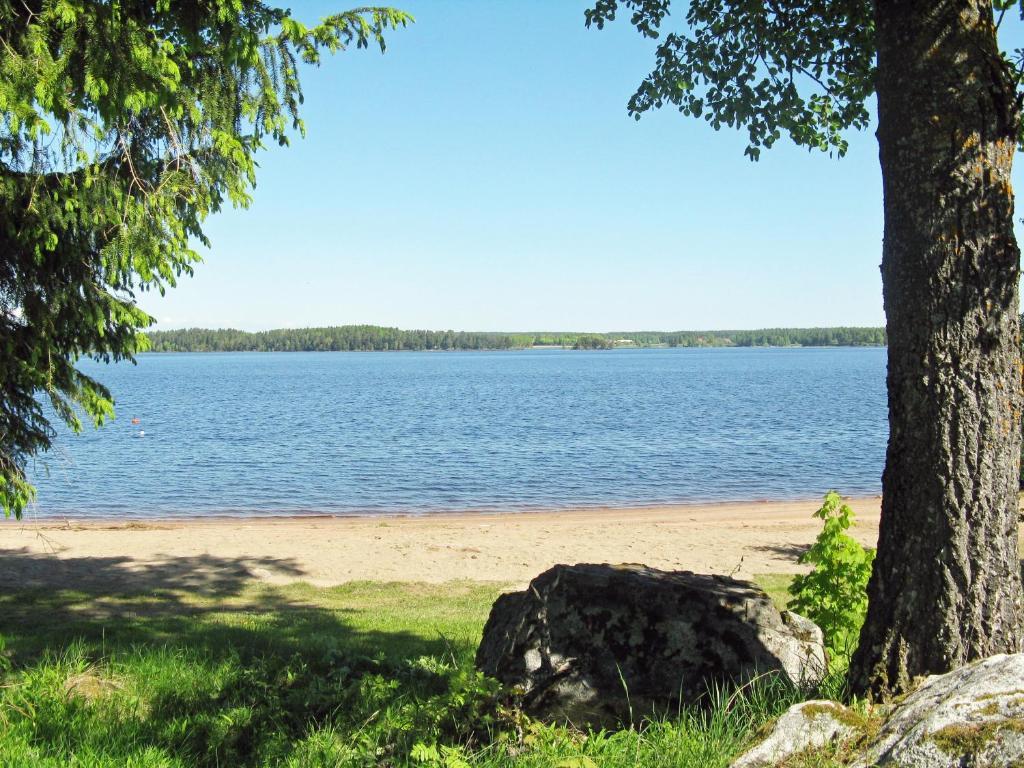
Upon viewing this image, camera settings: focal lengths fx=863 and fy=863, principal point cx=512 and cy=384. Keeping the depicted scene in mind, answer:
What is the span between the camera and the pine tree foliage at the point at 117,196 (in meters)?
5.71

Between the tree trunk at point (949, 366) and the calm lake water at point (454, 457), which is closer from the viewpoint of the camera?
the tree trunk at point (949, 366)

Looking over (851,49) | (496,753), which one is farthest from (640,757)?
(851,49)

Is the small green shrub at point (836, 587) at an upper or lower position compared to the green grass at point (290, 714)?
upper

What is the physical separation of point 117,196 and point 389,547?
355 inches

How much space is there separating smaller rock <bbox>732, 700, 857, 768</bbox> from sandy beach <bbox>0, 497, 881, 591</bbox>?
6568mm

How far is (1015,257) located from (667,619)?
236 centimetres

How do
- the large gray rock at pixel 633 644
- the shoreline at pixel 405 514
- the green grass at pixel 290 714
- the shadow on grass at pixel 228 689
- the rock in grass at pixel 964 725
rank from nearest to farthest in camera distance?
the rock in grass at pixel 964 725
the green grass at pixel 290 714
the shadow on grass at pixel 228 689
the large gray rock at pixel 633 644
the shoreline at pixel 405 514

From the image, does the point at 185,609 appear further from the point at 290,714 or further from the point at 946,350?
the point at 946,350

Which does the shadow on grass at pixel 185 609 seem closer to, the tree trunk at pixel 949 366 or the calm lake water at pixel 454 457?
the calm lake water at pixel 454 457

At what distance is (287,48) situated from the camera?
6.74 m

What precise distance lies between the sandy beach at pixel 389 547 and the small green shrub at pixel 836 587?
409 cm

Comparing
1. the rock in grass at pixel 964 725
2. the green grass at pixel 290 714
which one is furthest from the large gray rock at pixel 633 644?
the rock in grass at pixel 964 725

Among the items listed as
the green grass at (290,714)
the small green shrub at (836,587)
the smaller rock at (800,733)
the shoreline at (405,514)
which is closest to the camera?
the smaller rock at (800,733)

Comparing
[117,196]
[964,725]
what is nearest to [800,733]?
[964,725]
